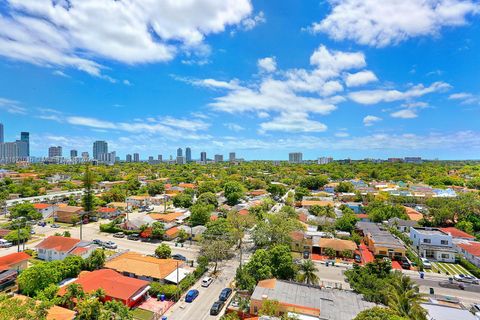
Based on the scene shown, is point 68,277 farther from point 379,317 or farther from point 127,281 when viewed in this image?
point 379,317

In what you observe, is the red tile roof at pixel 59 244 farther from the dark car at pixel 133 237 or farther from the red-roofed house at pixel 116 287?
the dark car at pixel 133 237

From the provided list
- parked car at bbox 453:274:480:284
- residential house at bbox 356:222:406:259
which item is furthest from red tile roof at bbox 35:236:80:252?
parked car at bbox 453:274:480:284

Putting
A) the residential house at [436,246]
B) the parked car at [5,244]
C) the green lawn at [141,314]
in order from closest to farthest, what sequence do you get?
the green lawn at [141,314]
the residential house at [436,246]
the parked car at [5,244]

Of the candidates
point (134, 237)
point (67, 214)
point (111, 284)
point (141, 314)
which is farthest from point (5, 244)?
point (141, 314)

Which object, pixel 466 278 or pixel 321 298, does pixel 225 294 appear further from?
pixel 466 278

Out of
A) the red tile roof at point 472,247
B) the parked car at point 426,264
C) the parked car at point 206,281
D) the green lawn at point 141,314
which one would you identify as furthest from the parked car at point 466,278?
the green lawn at point 141,314

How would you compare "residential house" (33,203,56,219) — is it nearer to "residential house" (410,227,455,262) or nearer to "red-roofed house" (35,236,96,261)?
"red-roofed house" (35,236,96,261)
